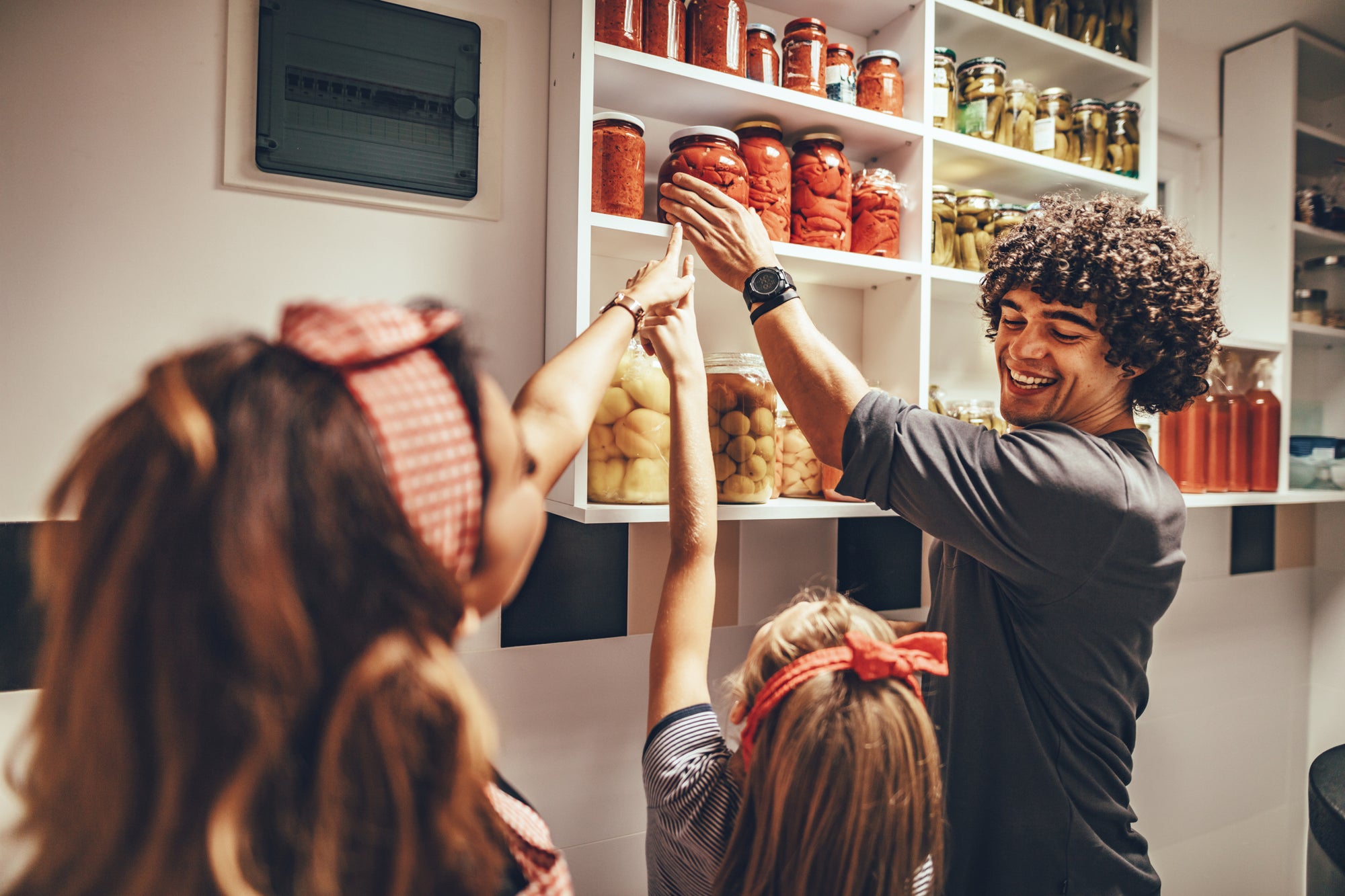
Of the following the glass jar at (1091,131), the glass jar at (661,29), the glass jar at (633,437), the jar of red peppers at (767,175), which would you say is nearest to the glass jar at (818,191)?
the jar of red peppers at (767,175)

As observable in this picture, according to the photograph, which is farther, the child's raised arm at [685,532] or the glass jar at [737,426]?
Answer: the glass jar at [737,426]

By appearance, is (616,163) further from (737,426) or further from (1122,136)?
(1122,136)

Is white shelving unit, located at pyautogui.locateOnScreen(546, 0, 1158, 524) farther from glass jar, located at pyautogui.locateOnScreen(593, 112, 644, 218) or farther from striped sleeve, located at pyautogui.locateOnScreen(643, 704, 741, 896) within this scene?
striped sleeve, located at pyautogui.locateOnScreen(643, 704, 741, 896)

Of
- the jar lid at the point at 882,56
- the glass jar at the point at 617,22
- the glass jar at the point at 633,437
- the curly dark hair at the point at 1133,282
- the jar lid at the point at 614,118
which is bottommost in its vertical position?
the glass jar at the point at 633,437

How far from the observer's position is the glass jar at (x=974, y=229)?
1260 millimetres

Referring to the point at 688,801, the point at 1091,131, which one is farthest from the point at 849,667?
the point at 1091,131

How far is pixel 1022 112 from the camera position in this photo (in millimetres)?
1329

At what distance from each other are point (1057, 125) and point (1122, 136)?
16 cm

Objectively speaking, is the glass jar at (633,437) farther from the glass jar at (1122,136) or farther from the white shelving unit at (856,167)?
the glass jar at (1122,136)

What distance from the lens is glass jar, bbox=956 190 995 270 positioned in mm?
1260

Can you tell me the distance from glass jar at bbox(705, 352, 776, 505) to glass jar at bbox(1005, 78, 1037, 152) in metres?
0.74

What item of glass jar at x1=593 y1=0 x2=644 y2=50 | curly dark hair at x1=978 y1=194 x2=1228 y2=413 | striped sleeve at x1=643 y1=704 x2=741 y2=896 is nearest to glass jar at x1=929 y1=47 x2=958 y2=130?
curly dark hair at x1=978 y1=194 x2=1228 y2=413

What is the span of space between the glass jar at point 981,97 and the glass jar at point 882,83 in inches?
6.5

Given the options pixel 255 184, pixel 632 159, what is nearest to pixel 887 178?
pixel 632 159
